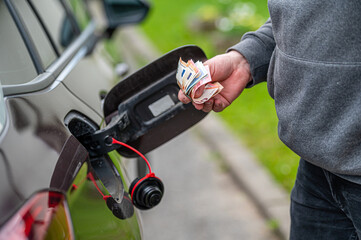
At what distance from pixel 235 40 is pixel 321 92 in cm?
525

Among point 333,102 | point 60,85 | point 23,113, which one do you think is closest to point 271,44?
point 333,102

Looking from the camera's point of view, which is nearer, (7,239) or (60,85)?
(7,239)

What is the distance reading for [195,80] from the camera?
4.96 feet

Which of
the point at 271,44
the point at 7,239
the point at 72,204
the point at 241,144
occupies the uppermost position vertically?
the point at 7,239

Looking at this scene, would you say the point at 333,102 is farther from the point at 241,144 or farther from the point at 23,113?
the point at 241,144

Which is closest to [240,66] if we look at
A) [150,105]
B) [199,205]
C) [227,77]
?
[227,77]

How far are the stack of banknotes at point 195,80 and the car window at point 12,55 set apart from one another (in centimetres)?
54

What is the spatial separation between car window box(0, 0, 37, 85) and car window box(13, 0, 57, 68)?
0.09m

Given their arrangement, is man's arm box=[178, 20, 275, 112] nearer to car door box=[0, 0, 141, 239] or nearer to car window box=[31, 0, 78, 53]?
car door box=[0, 0, 141, 239]

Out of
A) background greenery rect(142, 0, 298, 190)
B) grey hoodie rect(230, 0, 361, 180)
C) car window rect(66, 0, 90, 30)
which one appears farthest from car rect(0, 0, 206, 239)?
background greenery rect(142, 0, 298, 190)

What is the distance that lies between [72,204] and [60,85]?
21.3 inches

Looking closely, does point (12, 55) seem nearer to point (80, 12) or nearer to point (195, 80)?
point (195, 80)

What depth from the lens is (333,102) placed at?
130 centimetres

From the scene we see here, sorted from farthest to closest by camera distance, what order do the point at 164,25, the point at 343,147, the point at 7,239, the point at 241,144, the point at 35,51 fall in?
1. the point at 164,25
2. the point at 241,144
3. the point at 35,51
4. the point at 343,147
5. the point at 7,239
